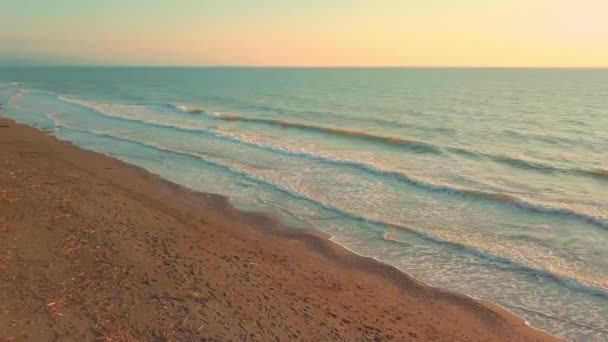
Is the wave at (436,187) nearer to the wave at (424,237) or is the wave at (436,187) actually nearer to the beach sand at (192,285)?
the wave at (424,237)

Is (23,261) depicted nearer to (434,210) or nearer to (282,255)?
(282,255)

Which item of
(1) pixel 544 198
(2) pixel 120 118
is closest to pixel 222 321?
(1) pixel 544 198

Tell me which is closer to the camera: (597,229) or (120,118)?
(597,229)

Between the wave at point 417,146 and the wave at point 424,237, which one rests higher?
the wave at point 417,146

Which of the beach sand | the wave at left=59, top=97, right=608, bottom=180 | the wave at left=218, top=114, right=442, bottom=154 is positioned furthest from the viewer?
the wave at left=218, top=114, right=442, bottom=154

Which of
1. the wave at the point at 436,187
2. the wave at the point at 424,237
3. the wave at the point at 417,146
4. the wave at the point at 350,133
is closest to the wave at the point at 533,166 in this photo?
the wave at the point at 417,146

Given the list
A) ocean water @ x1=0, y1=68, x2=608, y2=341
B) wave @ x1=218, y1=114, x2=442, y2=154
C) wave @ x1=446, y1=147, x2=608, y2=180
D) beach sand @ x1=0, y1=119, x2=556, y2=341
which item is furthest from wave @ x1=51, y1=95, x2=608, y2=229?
beach sand @ x1=0, y1=119, x2=556, y2=341

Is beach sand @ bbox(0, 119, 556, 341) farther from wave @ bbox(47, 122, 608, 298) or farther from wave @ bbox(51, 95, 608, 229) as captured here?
wave @ bbox(51, 95, 608, 229)
